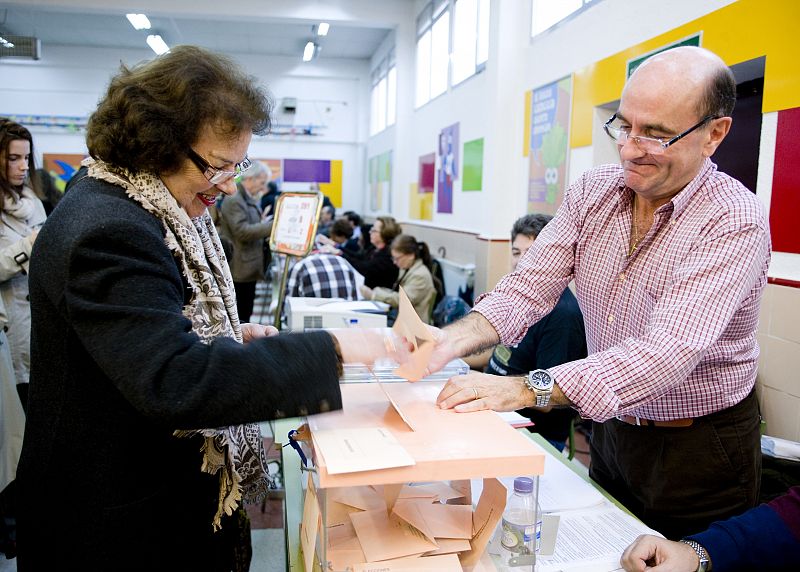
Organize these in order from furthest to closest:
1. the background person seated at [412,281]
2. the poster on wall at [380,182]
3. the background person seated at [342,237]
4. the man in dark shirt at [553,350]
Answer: the poster on wall at [380,182], the background person seated at [342,237], the background person seated at [412,281], the man in dark shirt at [553,350]

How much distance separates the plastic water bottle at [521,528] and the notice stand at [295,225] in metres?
2.83

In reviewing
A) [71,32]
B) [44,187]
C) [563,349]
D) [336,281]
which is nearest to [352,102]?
[71,32]

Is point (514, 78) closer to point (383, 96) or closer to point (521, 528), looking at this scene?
point (521, 528)

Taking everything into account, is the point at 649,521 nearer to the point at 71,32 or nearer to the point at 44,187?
the point at 44,187

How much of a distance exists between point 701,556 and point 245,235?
491 centimetres

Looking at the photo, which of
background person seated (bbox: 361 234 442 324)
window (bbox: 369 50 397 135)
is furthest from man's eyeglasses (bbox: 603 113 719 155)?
window (bbox: 369 50 397 135)

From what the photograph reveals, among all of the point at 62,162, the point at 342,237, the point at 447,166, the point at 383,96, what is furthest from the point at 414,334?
the point at 62,162

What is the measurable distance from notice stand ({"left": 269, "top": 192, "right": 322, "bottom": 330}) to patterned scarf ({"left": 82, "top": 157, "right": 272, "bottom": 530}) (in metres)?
2.50

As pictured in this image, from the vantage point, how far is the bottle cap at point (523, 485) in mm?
1166

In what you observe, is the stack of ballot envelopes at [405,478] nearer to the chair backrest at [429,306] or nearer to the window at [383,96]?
the chair backrest at [429,306]

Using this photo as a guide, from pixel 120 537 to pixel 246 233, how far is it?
4.70m

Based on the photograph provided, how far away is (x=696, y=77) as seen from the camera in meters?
1.32

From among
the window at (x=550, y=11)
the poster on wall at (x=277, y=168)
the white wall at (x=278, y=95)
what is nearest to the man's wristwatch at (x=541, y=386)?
the window at (x=550, y=11)

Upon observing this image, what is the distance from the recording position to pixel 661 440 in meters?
1.42
